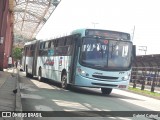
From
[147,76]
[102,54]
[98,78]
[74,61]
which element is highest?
[102,54]

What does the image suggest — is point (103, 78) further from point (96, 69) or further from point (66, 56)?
point (66, 56)

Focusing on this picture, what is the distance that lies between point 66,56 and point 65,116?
1027cm

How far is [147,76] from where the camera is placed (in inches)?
1169

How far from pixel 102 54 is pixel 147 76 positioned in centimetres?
1235

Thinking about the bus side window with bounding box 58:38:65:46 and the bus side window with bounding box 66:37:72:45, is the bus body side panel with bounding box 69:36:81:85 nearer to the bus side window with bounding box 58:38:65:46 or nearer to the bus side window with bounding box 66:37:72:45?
the bus side window with bounding box 66:37:72:45

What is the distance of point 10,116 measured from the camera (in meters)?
8.55

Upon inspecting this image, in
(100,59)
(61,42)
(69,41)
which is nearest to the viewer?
(100,59)

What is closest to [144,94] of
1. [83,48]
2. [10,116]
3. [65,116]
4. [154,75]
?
[154,75]

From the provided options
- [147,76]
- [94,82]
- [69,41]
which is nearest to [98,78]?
[94,82]

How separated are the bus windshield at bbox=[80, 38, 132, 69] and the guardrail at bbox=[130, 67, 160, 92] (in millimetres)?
8916

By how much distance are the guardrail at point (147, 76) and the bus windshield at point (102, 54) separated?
29.3 ft

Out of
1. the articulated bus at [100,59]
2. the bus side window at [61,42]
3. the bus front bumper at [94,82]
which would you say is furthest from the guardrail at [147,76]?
the bus front bumper at [94,82]

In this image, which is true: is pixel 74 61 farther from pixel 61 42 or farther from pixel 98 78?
pixel 61 42

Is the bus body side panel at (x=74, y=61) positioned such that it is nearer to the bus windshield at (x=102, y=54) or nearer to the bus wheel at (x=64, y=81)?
the bus windshield at (x=102, y=54)
